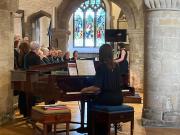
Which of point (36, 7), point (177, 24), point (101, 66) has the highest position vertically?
point (36, 7)

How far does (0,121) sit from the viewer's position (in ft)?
27.4

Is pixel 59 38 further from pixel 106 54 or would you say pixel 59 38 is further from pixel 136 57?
pixel 106 54

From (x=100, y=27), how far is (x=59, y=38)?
6.82 metres

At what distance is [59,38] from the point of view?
18.5 m

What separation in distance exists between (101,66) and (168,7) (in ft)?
8.55

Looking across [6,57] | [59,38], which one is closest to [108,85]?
[6,57]

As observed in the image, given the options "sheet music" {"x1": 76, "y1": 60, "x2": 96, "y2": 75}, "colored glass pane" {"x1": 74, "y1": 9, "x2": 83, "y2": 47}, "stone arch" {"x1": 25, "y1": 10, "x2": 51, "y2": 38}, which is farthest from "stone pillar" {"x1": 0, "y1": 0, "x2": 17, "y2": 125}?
"colored glass pane" {"x1": 74, "y1": 9, "x2": 83, "y2": 47}

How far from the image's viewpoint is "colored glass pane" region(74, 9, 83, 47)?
24969mm

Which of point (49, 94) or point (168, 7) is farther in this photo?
point (168, 7)

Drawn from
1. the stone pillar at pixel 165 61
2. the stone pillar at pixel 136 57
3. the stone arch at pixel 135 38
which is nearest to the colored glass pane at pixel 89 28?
the stone arch at pixel 135 38

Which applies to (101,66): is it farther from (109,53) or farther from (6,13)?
(6,13)

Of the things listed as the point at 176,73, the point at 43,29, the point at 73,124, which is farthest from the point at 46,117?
the point at 43,29

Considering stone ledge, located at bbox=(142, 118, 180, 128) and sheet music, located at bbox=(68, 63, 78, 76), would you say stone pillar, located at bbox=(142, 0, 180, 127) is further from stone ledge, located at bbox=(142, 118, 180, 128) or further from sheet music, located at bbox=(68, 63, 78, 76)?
sheet music, located at bbox=(68, 63, 78, 76)

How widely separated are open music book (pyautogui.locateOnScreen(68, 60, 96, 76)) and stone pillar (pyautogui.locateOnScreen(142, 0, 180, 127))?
1.74 meters
